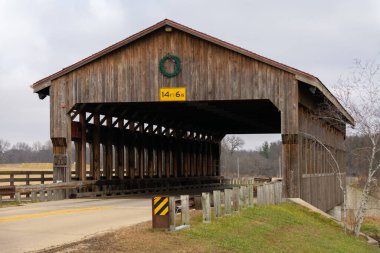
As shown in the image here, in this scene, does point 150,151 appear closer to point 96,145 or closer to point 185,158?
point 185,158

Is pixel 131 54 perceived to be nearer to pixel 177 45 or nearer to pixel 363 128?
pixel 177 45

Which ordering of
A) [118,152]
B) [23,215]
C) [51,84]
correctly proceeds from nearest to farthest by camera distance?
1. [23,215]
2. [51,84]
3. [118,152]

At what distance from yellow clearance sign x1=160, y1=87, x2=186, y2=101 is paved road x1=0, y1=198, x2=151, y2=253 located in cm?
663

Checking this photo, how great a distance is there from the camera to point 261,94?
24.6 m

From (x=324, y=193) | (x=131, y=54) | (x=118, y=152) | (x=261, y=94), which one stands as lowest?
(x=324, y=193)

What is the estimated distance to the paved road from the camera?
1142 cm

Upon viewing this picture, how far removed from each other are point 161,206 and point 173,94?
506 inches

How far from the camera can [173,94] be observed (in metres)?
25.3

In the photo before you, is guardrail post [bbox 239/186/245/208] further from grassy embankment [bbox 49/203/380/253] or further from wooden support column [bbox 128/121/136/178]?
wooden support column [bbox 128/121/136/178]

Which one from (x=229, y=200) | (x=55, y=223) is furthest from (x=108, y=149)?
(x=55, y=223)

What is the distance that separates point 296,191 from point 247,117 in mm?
14107

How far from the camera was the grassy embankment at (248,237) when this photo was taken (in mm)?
11383

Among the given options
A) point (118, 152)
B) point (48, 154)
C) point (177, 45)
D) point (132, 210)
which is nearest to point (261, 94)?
point (177, 45)

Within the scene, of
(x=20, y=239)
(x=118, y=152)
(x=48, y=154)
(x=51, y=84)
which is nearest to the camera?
(x=20, y=239)
